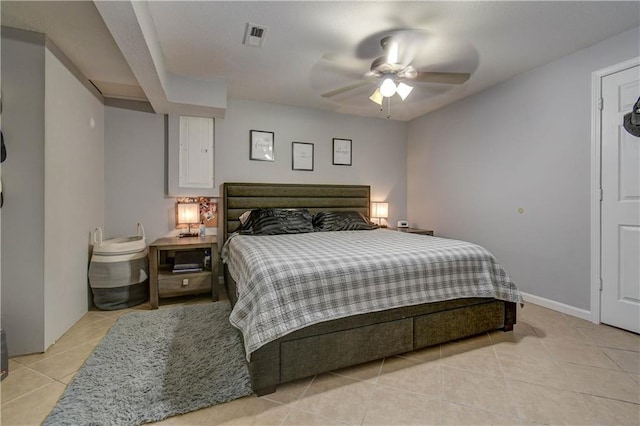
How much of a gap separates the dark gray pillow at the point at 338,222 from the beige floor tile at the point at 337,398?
6.99 feet

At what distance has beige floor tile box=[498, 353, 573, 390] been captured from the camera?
6.03 ft

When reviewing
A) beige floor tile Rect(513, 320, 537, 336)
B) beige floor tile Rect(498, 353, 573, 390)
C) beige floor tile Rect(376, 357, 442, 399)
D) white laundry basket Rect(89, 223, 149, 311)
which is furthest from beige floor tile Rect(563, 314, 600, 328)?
white laundry basket Rect(89, 223, 149, 311)

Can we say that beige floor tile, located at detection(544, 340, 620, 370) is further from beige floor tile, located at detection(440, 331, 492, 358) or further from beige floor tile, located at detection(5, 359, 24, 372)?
beige floor tile, located at detection(5, 359, 24, 372)

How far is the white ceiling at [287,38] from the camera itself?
6.94 feet

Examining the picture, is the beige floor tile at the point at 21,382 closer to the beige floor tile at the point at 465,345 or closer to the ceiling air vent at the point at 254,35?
the beige floor tile at the point at 465,345

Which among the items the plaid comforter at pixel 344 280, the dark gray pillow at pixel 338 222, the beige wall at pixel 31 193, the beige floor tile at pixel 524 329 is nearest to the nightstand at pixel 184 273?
the beige wall at pixel 31 193

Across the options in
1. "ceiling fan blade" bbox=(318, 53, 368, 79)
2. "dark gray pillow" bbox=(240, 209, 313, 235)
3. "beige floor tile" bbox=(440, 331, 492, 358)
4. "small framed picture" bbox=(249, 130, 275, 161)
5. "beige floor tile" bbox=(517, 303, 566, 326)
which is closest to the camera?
"beige floor tile" bbox=(440, 331, 492, 358)

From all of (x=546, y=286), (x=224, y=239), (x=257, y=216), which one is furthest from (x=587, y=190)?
(x=224, y=239)

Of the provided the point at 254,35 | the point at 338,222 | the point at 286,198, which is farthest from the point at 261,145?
the point at 254,35

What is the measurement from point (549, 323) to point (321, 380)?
228 cm

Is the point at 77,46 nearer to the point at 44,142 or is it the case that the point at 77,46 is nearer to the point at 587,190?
the point at 44,142

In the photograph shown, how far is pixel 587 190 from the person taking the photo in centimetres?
277

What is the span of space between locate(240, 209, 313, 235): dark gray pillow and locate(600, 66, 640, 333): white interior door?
9.62 feet

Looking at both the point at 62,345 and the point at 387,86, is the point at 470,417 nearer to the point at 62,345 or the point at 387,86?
the point at 387,86
